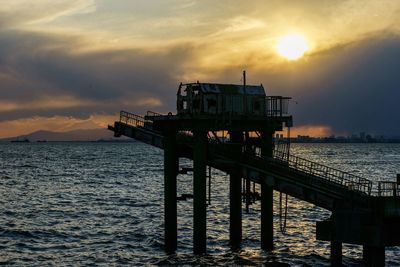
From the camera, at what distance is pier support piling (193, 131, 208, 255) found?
33156 mm

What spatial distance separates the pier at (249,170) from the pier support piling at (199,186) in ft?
0.18

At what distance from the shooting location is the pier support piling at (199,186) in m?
33.2

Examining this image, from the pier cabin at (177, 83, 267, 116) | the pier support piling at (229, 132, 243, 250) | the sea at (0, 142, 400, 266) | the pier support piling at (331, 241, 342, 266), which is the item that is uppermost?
the pier cabin at (177, 83, 267, 116)

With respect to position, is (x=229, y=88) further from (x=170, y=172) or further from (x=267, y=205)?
(x=267, y=205)

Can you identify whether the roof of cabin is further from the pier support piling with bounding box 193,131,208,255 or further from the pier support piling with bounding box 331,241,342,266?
the pier support piling with bounding box 331,241,342,266

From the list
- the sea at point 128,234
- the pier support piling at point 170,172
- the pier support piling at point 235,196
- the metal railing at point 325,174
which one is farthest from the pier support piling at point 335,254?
the pier support piling at point 170,172

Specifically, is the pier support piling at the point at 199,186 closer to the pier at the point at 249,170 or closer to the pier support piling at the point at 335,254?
the pier at the point at 249,170

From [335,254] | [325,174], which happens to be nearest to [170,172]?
[325,174]

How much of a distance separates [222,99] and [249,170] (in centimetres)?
528

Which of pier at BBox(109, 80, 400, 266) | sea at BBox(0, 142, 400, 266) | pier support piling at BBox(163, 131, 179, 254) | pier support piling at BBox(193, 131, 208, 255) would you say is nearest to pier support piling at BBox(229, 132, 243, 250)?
pier at BBox(109, 80, 400, 266)

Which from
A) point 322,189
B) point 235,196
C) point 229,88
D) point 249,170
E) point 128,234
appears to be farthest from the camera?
point 128,234

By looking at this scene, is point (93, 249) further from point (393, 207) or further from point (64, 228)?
point (393, 207)

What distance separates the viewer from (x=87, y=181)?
339 feet

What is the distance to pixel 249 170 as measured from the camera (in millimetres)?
32875
